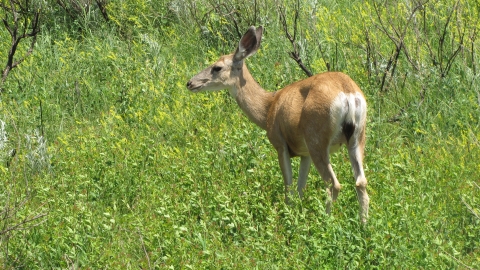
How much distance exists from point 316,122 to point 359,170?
1.54 feet

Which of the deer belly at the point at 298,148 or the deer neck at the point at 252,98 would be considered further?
the deer neck at the point at 252,98

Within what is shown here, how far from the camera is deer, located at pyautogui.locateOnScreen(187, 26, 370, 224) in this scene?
6.20 metres

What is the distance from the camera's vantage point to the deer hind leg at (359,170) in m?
6.15

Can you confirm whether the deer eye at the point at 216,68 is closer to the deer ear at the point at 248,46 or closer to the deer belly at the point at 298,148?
the deer ear at the point at 248,46

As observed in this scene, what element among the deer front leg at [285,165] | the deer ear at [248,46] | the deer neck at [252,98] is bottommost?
the deer front leg at [285,165]

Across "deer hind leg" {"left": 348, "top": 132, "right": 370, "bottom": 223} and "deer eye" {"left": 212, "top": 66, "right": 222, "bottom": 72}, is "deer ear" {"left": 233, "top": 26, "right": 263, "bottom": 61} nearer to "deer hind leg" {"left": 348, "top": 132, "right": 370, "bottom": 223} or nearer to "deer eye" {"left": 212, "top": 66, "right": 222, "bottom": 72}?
"deer eye" {"left": 212, "top": 66, "right": 222, "bottom": 72}

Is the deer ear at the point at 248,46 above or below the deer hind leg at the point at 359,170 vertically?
above

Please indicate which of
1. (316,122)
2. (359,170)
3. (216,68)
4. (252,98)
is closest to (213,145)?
(252,98)

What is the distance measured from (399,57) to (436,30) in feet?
2.41

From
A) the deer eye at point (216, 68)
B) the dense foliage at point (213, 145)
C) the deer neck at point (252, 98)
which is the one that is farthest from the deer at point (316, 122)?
the deer eye at point (216, 68)

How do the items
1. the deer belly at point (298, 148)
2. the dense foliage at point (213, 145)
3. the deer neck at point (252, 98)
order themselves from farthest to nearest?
the deer neck at point (252, 98) → the deer belly at point (298, 148) → the dense foliage at point (213, 145)

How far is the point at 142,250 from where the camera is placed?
5.56 m

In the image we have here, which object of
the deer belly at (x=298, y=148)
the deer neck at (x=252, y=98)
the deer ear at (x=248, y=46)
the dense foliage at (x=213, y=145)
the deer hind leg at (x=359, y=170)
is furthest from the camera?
the deer ear at (x=248, y=46)

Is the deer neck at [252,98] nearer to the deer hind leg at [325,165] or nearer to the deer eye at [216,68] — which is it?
the deer eye at [216,68]
